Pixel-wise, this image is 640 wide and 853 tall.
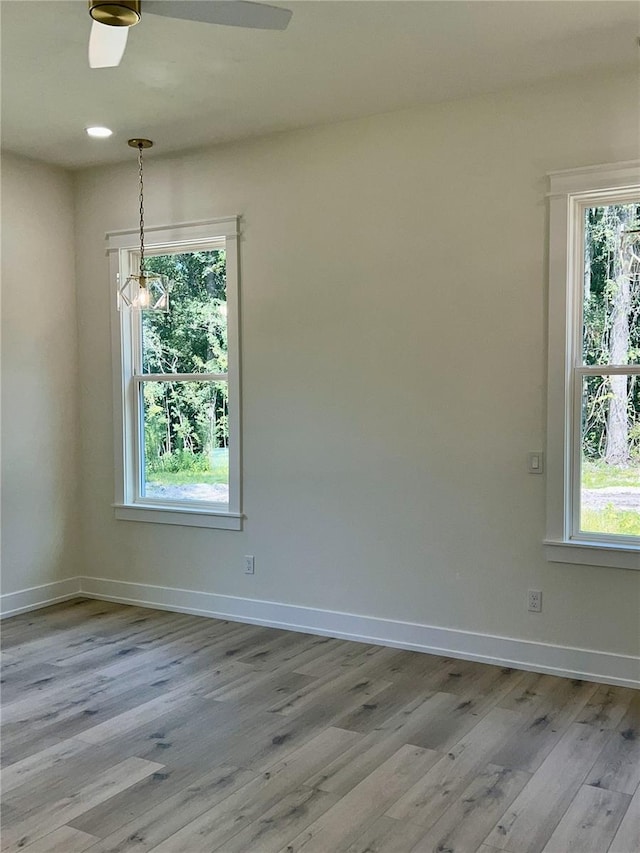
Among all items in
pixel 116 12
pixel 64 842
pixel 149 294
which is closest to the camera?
pixel 64 842

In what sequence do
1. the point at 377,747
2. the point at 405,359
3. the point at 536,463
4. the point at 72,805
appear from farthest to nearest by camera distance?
the point at 405,359, the point at 536,463, the point at 377,747, the point at 72,805

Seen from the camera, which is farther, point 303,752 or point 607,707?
point 607,707

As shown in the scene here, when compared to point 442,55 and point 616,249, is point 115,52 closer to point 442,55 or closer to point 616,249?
point 442,55

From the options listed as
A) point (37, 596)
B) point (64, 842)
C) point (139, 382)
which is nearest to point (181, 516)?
point (139, 382)

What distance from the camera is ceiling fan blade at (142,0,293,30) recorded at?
2564mm

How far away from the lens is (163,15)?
2945 mm

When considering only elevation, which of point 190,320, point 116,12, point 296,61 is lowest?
point 190,320

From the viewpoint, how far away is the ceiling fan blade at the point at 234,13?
8.41 feet

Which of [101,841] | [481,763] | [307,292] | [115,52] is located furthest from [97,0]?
[481,763]

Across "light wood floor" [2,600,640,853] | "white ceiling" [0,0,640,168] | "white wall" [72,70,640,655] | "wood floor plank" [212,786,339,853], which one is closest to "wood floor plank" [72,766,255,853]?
"light wood floor" [2,600,640,853]

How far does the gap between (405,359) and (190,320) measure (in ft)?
5.24

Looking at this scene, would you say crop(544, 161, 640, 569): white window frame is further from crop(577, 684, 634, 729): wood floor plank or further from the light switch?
crop(577, 684, 634, 729): wood floor plank

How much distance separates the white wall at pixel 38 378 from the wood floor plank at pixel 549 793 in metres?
3.57

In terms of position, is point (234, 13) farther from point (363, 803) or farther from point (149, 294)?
point (363, 803)
